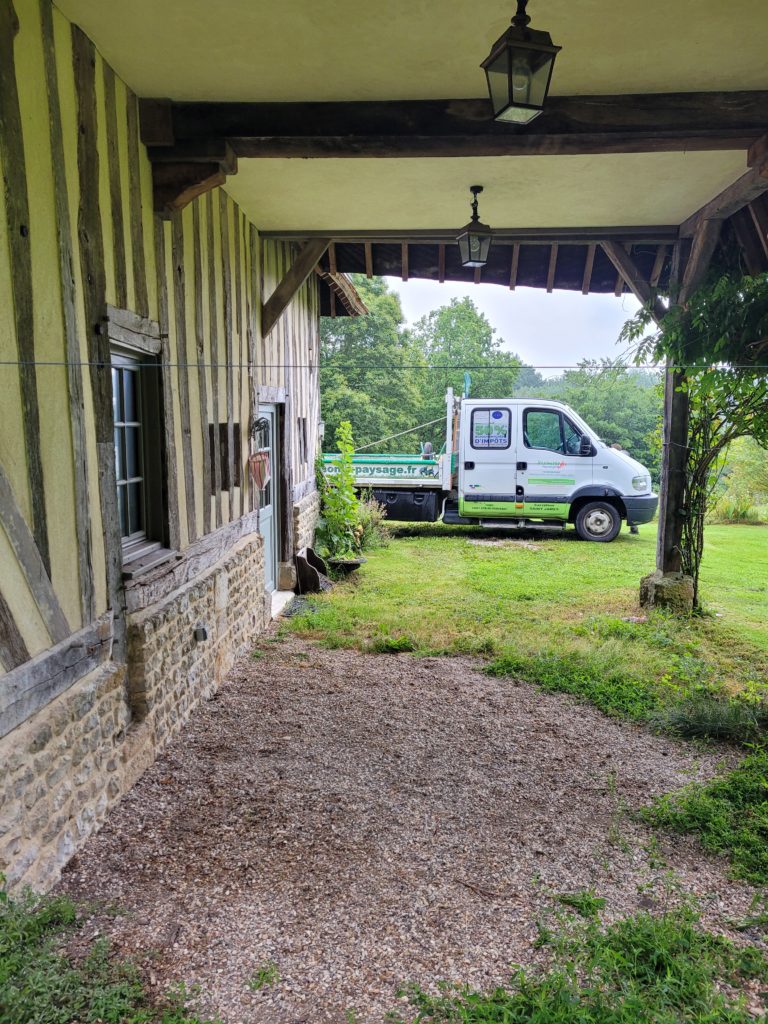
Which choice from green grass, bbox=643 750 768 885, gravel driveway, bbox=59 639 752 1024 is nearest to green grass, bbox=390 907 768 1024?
gravel driveway, bbox=59 639 752 1024

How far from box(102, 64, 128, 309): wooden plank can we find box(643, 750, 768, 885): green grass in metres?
3.59

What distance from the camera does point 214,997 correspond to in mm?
2072

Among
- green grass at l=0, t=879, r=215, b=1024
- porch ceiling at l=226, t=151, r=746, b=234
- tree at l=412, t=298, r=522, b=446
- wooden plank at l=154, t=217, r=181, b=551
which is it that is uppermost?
tree at l=412, t=298, r=522, b=446

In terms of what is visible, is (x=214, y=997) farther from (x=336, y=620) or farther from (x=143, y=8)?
(x=336, y=620)

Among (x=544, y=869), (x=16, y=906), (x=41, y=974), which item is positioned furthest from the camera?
(x=544, y=869)

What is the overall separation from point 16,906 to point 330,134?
147 inches

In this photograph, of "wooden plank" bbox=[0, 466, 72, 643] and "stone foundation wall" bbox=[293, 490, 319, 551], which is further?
"stone foundation wall" bbox=[293, 490, 319, 551]

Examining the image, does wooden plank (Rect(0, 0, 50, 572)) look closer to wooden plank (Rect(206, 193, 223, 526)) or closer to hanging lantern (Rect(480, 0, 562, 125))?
hanging lantern (Rect(480, 0, 562, 125))

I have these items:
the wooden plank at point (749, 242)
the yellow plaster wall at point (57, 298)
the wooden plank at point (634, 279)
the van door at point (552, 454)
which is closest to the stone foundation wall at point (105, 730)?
the yellow plaster wall at point (57, 298)

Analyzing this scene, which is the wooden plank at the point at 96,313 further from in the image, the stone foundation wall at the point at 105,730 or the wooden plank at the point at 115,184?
the stone foundation wall at the point at 105,730

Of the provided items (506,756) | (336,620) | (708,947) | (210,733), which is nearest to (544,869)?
(708,947)

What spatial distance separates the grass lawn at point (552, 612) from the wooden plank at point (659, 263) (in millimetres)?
3231

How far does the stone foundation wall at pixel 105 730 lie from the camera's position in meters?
2.40

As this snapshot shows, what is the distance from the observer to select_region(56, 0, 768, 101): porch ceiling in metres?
2.79
